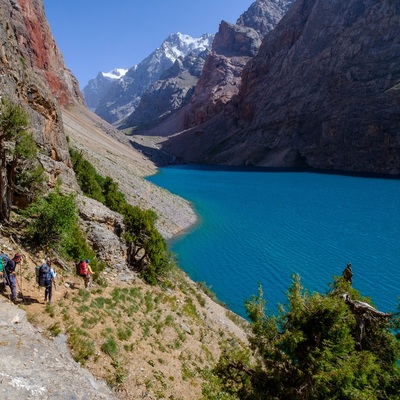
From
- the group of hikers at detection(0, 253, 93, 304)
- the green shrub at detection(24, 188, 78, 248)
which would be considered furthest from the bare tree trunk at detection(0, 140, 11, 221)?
the group of hikers at detection(0, 253, 93, 304)

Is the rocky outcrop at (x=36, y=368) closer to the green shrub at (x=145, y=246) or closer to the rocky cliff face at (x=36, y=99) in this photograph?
the green shrub at (x=145, y=246)

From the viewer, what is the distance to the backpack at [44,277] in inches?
535

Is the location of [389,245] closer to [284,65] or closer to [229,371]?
→ [229,371]

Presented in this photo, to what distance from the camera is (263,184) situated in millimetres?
93938

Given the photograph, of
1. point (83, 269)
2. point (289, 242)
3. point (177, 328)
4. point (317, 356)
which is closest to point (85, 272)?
point (83, 269)

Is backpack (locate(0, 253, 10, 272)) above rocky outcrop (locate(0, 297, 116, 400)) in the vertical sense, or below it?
above

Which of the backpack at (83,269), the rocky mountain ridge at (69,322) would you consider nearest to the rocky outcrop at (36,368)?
the rocky mountain ridge at (69,322)

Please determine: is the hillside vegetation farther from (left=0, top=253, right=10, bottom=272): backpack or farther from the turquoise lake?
the turquoise lake

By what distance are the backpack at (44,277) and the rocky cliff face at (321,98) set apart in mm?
119960

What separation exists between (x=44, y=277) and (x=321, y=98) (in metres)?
146

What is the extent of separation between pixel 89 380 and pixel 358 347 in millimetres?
8478

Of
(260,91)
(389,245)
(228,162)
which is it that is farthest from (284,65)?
(389,245)

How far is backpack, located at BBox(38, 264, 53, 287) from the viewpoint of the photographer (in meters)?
13.6

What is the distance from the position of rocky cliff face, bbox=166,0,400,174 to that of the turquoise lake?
50395 millimetres
